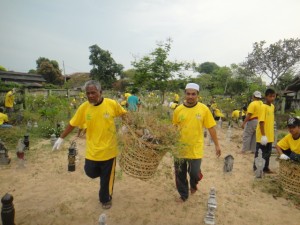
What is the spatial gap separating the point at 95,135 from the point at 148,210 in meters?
1.47

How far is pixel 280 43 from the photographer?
16.5 metres

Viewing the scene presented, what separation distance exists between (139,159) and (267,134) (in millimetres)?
3693

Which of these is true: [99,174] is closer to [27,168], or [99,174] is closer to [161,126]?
[161,126]

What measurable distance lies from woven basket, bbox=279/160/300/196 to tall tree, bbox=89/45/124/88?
30.0 m

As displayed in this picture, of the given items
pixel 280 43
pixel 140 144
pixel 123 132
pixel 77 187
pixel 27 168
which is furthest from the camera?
pixel 280 43

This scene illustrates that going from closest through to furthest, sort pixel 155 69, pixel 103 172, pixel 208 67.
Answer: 1. pixel 103 172
2. pixel 155 69
3. pixel 208 67

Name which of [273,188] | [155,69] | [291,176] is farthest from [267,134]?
[155,69]

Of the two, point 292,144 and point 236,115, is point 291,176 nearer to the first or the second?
point 292,144

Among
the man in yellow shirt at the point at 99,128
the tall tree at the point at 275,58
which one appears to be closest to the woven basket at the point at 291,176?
the man in yellow shirt at the point at 99,128

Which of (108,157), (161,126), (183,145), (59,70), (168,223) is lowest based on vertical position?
(168,223)

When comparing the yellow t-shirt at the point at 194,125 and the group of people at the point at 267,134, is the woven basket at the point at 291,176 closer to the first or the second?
the group of people at the point at 267,134

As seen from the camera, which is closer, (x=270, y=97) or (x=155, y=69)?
(x=270, y=97)

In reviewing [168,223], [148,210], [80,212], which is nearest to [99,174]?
[80,212]

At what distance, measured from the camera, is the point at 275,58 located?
1700 centimetres
